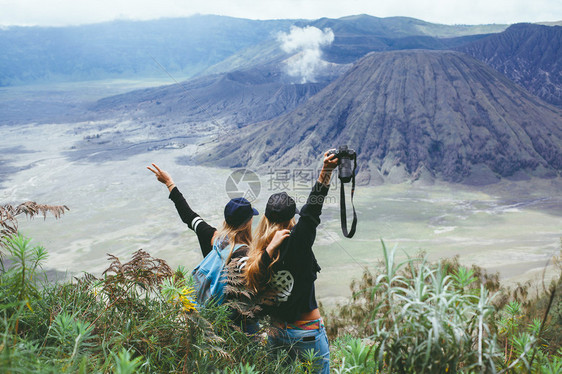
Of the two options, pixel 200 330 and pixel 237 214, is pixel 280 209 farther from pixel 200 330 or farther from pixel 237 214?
pixel 200 330

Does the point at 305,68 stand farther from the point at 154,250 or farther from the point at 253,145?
the point at 154,250

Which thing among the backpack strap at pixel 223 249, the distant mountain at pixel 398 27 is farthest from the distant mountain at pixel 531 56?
the backpack strap at pixel 223 249

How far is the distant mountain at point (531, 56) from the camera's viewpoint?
52906 mm

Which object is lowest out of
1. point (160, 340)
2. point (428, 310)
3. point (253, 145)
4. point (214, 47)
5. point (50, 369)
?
point (253, 145)

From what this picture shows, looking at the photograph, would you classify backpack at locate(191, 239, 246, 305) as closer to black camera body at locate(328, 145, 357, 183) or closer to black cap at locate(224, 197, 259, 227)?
black cap at locate(224, 197, 259, 227)

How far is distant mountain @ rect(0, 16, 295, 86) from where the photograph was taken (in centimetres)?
15025

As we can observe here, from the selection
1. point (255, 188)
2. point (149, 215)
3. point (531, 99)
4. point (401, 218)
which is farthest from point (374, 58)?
point (149, 215)

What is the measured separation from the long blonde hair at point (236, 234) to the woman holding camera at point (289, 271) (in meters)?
0.11

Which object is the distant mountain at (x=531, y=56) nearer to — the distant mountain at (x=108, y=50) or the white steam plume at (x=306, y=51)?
the white steam plume at (x=306, y=51)

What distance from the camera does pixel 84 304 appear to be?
180 centimetres

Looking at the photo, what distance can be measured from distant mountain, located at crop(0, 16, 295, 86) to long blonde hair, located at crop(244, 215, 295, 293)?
15662 centimetres

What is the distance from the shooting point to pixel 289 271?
6.94ft

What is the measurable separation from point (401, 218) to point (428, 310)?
69.7 feet

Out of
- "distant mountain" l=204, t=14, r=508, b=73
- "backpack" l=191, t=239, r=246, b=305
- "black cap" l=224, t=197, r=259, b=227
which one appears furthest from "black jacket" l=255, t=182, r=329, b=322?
"distant mountain" l=204, t=14, r=508, b=73
